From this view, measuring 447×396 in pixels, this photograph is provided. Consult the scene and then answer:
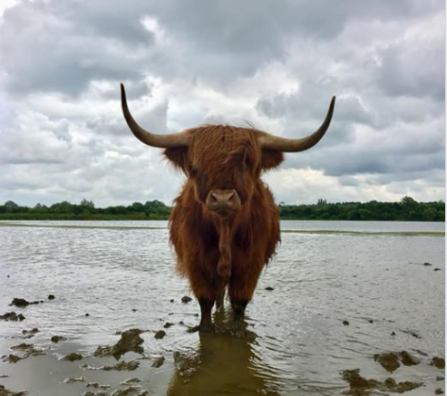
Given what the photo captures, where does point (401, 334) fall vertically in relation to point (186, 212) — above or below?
below

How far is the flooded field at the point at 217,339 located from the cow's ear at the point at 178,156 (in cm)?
169

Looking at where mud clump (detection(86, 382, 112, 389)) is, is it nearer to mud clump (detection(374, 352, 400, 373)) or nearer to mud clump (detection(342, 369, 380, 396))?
mud clump (detection(342, 369, 380, 396))

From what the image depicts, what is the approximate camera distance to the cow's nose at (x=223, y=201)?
3634 millimetres

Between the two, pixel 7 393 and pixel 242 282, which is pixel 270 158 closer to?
pixel 242 282

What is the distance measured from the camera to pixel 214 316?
18.2 feet

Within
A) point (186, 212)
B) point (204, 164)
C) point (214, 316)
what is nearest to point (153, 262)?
point (214, 316)

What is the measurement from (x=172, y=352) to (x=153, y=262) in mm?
7476

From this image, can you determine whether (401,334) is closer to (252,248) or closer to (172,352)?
(252,248)

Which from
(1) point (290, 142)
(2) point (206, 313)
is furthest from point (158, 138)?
(2) point (206, 313)

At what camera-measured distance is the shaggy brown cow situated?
3904mm

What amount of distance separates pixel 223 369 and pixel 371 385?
1.12 m

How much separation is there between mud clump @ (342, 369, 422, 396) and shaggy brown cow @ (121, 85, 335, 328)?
1.52 m

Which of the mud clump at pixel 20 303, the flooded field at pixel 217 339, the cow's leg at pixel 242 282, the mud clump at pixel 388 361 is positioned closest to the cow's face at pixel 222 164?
the cow's leg at pixel 242 282

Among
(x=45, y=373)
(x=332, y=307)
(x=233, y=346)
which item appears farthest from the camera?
(x=332, y=307)
